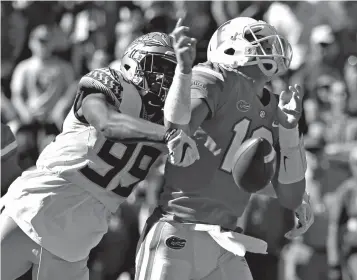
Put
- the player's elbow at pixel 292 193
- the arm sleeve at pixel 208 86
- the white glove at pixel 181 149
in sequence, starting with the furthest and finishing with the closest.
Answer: the player's elbow at pixel 292 193
the arm sleeve at pixel 208 86
the white glove at pixel 181 149

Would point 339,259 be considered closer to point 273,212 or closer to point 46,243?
point 273,212

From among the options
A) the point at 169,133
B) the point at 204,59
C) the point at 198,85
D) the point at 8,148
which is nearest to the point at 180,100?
the point at 169,133

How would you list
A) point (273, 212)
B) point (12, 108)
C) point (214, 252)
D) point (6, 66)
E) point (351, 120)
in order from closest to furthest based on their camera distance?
point (214, 252) < point (273, 212) < point (351, 120) < point (12, 108) < point (6, 66)

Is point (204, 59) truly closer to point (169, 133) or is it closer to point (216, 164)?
point (216, 164)

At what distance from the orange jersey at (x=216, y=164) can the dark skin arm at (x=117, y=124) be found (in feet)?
0.96

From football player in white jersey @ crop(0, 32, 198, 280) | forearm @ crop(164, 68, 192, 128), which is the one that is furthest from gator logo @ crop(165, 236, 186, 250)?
forearm @ crop(164, 68, 192, 128)

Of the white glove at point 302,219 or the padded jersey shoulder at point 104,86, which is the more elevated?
the padded jersey shoulder at point 104,86

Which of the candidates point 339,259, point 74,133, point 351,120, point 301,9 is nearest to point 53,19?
point 301,9

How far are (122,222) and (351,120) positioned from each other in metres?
1.91

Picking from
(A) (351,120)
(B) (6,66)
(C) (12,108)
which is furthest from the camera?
(B) (6,66)

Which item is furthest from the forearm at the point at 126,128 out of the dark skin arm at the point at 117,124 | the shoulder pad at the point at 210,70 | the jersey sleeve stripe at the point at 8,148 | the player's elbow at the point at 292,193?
the jersey sleeve stripe at the point at 8,148

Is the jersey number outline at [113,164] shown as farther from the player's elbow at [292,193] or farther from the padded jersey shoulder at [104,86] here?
the player's elbow at [292,193]

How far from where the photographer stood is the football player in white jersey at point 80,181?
4156mm

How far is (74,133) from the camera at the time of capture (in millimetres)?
4227
